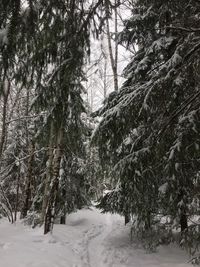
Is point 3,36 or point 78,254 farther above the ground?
point 3,36

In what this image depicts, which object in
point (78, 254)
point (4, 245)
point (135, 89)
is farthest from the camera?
point (78, 254)

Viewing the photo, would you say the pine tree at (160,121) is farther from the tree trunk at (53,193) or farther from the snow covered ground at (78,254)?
the tree trunk at (53,193)

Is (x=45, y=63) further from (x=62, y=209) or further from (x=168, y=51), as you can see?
(x=62, y=209)

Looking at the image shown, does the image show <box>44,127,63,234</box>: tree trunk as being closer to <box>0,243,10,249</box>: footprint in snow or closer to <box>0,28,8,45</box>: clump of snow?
Answer: <box>0,243,10,249</box>: footprint in snow

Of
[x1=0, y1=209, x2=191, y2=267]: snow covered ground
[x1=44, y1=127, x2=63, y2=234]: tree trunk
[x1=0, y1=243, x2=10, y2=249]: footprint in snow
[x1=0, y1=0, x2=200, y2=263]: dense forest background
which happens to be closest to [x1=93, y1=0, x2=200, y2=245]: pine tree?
[x1=0, y1=0, x2=200, y2=263]: dense forest background

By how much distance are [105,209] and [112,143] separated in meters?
3.22

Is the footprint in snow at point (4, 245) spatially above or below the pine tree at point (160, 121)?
below

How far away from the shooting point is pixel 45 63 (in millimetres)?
4652

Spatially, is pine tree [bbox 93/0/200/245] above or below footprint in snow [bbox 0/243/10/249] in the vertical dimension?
above

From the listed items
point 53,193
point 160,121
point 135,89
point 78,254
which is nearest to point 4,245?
point 78,254

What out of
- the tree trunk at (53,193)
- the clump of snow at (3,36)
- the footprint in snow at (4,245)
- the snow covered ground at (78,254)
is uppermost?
the clump of snow at (3,36)

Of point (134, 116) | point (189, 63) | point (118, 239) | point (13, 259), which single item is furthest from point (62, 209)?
point (189, 63)

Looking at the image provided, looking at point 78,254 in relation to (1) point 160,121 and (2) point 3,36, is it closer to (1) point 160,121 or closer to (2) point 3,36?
(1) point 160,121

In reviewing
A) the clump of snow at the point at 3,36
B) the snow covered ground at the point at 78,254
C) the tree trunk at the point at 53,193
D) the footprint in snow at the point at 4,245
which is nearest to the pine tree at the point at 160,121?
the snow covered ground at the point at 78,254
